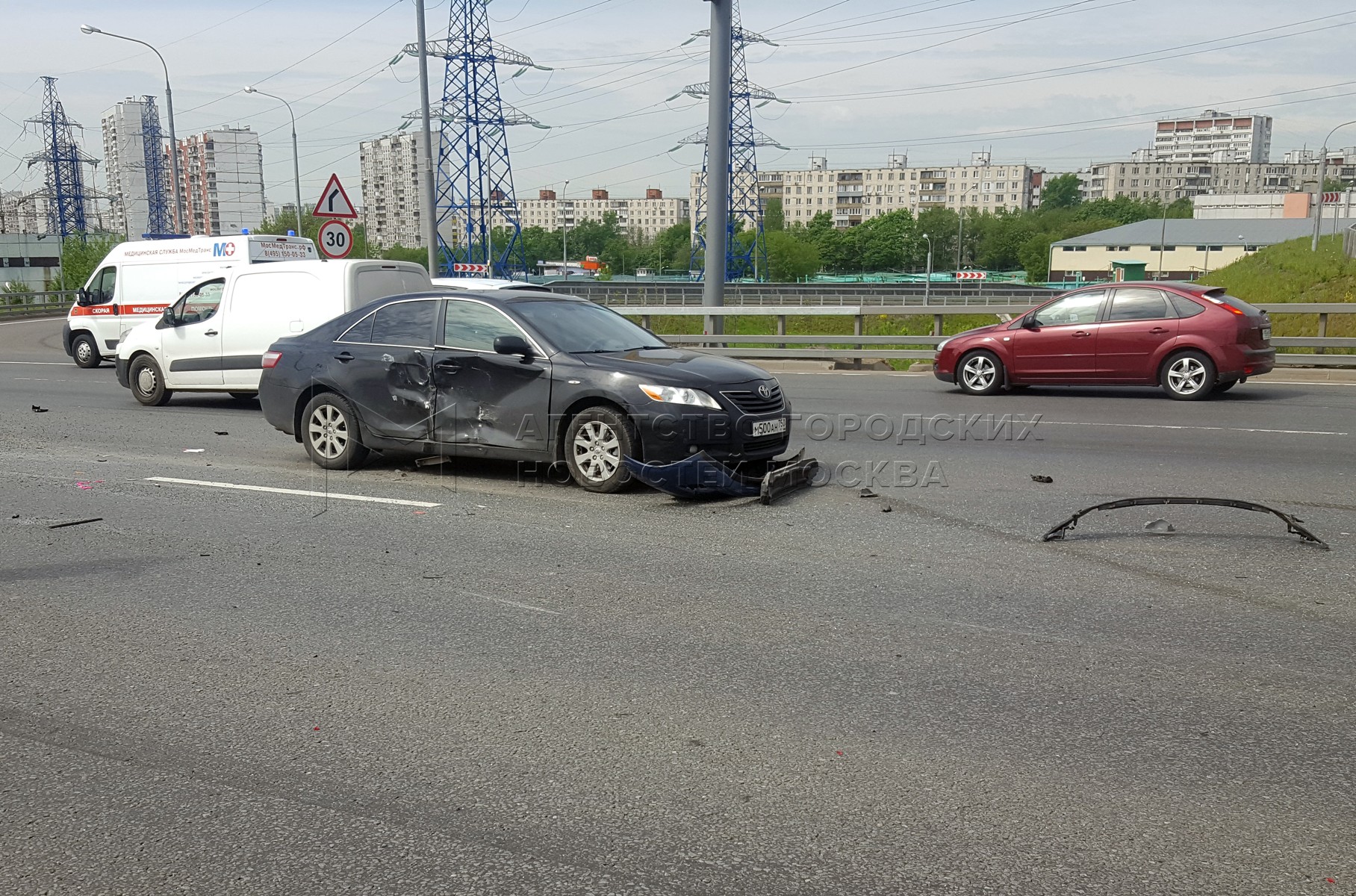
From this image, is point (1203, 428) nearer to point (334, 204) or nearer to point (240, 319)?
point (240, 319)

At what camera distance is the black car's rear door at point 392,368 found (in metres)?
9.38

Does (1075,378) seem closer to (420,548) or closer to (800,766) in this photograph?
(420,548)

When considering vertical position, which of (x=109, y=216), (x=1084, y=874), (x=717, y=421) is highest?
(x=109, y=216)

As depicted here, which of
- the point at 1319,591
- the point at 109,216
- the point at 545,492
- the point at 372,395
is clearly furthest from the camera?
the point at 109,216

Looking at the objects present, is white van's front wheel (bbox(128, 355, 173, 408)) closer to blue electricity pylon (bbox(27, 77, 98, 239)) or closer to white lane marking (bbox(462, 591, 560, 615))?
white lane marking (bbox(462, 591, 560, 615))

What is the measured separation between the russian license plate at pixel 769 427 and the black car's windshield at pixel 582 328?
1.42m

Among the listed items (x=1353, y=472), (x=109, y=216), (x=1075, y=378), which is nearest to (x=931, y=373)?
(x=1075, y=378)

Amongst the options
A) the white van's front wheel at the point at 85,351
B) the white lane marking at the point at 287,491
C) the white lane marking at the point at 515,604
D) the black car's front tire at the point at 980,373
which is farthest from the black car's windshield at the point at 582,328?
the white van's front wheel at the point at 85,351

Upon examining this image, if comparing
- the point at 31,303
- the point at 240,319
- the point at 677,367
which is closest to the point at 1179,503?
the point at 677,367

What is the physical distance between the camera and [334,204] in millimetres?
20797

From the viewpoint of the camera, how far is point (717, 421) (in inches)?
329

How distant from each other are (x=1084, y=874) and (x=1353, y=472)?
25.6 ft

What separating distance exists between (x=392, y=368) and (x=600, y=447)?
208cm

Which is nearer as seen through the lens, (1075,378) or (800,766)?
(800,766)
